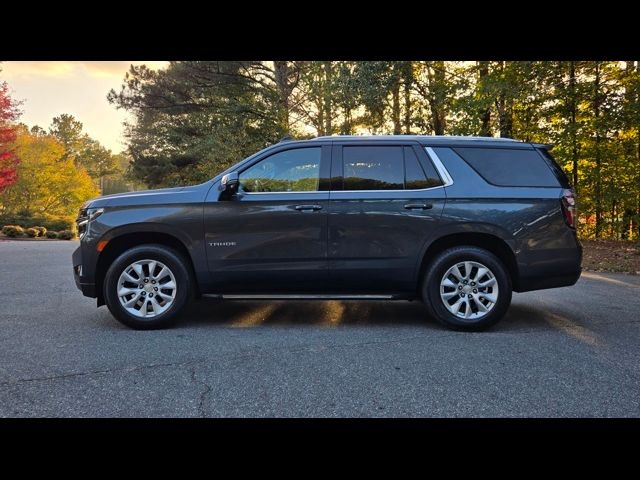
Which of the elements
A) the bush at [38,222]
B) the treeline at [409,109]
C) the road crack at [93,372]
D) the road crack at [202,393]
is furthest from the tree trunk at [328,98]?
the road crack at [202,393]

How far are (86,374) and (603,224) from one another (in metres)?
15.2

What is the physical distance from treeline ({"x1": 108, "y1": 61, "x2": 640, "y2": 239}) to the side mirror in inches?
400

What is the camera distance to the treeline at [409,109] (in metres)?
13.3

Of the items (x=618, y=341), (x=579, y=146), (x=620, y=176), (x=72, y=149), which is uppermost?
(x=72, y=149)

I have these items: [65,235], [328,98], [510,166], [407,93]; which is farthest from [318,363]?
[65,235]

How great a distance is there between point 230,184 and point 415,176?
192 cm

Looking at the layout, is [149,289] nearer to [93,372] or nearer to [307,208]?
[93,372]

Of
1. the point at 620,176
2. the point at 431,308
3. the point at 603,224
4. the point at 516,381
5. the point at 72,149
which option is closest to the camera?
the point at 516,381

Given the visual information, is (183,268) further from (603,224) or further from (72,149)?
(72,149)

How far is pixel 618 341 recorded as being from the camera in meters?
4.68

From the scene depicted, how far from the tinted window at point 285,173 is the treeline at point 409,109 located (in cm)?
960

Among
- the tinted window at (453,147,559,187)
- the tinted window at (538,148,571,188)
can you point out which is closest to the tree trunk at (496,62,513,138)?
the tinted window at (538,148,571,188)

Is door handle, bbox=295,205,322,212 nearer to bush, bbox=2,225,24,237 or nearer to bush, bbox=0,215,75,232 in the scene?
bush, bbox=2,225,24,237
